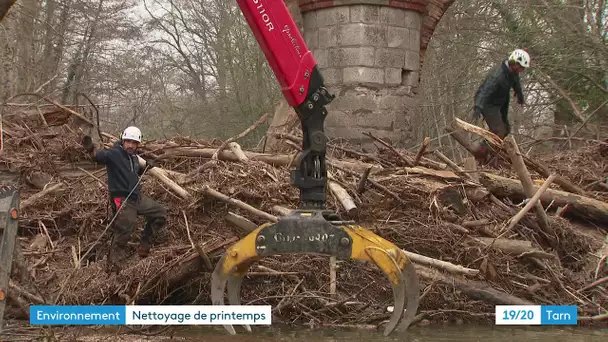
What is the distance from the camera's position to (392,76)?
38.1 ft

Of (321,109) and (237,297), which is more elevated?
(321,109)

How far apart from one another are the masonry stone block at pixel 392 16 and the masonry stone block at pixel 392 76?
2.20ft

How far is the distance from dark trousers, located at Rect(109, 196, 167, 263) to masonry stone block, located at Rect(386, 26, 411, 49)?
4.88m

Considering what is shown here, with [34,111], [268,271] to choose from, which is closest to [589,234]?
[268,271]

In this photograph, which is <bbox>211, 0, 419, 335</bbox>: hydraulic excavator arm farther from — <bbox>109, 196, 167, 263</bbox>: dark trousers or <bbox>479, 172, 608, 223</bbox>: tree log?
<bbox>479, 172, 608, 223</bbox>: tree log

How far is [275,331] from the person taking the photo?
7070mm

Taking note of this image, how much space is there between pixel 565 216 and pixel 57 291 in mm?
5595

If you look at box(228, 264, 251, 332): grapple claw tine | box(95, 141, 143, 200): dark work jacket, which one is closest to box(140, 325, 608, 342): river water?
box(228, 264, 251, 332): grapple claw tine

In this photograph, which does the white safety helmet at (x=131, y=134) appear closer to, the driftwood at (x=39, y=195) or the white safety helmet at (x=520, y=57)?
the driftwood at (x=39, y=195)

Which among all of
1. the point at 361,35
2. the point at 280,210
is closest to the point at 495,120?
the point at 361,35

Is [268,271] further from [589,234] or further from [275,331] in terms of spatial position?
[589,234]

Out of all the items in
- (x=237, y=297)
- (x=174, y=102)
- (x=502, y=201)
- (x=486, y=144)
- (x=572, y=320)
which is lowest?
(x=572, y=320)

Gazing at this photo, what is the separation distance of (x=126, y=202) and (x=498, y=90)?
18.5ft

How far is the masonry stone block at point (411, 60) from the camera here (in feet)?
38.5
